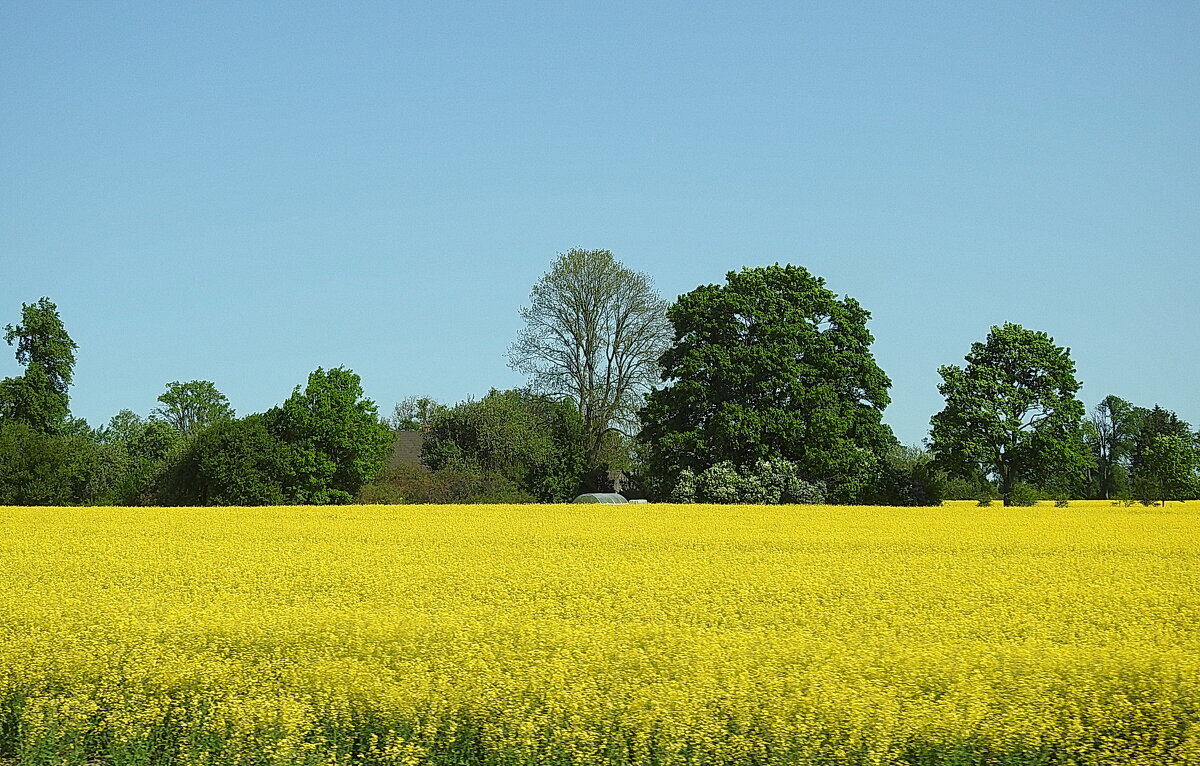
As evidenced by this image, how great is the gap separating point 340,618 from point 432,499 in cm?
3954

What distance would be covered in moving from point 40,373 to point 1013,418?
43.4m

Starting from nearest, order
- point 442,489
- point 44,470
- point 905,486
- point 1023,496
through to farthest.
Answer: point 1023,496
point 44,470
point 905,486
point 442,489

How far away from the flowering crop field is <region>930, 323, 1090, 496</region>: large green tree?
89.3 feet

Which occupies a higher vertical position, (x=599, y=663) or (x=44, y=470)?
(x=44, y=470)

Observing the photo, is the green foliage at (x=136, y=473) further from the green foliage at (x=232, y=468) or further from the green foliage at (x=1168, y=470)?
the green foliage at (x=1168, y=470)

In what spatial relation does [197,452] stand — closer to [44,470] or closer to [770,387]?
[44,470]

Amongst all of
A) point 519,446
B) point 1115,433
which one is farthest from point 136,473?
point 1115,433

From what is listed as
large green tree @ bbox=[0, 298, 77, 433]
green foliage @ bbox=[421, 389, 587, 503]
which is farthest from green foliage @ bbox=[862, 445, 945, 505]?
large green tree @ bbox=[0, 298, 77, 433]

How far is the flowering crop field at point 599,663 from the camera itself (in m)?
8.08

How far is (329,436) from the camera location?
48.6 meters

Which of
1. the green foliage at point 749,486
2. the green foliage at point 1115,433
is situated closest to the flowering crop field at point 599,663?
the green foliage at point 749,486

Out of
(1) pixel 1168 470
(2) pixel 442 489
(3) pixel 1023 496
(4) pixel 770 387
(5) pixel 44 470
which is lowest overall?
(2) pixel 442 489

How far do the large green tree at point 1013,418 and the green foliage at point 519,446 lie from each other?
16.7m

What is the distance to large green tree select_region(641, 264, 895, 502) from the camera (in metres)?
43.3
